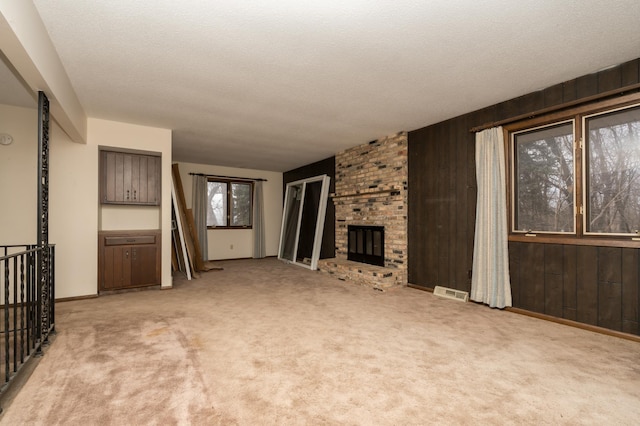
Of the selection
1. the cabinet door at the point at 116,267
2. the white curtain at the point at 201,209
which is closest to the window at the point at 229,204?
the white curtain at the point at 201,209

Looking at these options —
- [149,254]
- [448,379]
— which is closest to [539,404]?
[448,379]

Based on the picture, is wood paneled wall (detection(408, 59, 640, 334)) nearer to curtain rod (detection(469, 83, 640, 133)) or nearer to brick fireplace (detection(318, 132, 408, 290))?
curtain rod (detection(469, 83, 640, 133))

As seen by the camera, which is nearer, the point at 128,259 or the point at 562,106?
the point at 562,106

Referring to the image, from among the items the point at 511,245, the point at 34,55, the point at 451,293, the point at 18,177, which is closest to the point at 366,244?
the point at 451,293

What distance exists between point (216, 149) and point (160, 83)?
2882 mm

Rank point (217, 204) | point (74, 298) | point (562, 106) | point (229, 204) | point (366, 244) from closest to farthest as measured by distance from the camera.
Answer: point (562, 106)
point (74, 298)
point (366, 244)
point (217, 204)
point (229, 204)

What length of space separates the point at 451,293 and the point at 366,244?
1.82 m

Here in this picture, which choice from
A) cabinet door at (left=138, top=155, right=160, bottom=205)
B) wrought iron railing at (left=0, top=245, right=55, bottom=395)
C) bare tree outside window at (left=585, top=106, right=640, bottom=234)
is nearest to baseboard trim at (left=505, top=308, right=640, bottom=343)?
bare tree outside window at (left=585, top=106, right=640, bottom=234)

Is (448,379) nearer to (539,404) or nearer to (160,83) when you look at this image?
(539,404)

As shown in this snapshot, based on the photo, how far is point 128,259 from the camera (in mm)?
4344

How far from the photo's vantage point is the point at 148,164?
4559mm

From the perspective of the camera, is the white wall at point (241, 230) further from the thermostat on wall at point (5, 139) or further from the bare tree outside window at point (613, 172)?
the bare tree outside window at point (613, 172)

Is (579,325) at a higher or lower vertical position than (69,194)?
lower

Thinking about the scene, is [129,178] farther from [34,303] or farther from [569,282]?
[569,282]
